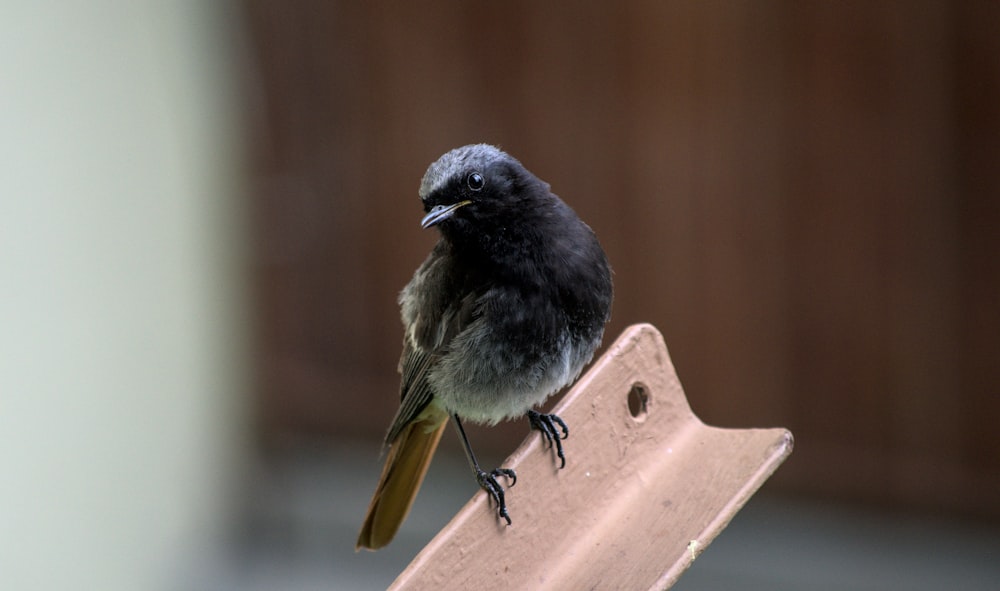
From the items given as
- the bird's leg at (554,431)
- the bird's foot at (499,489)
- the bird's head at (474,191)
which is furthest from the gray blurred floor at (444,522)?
the bird's foot at (499,489)

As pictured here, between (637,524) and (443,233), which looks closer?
(637,524)

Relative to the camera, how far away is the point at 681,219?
5645 mm

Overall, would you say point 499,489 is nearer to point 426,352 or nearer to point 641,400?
point 641,400

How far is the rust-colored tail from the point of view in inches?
132

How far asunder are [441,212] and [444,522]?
347 cm

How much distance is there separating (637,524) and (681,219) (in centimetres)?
337

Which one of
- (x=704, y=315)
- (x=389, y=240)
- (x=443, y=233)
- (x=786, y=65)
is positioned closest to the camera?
(x=443, y=233)

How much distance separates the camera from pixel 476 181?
317cm

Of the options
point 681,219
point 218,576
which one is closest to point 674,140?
point 681,219

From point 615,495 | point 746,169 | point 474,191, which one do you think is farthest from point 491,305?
point 746,169

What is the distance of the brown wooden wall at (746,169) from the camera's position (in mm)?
5246

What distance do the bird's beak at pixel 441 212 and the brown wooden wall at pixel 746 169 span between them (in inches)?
102

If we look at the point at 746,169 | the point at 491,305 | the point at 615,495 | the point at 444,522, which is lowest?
the point at 444,522

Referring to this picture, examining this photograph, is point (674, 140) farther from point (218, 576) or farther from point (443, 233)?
point (218, 576)
